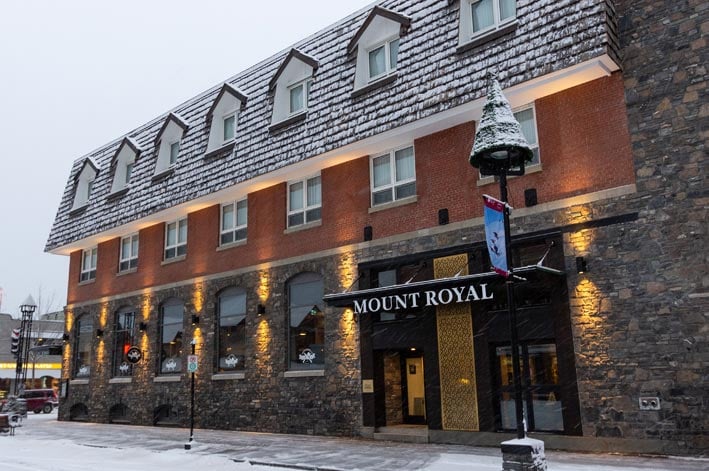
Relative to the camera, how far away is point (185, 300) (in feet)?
71.4

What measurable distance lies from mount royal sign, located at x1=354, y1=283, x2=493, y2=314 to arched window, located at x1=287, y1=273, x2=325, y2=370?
104 inches

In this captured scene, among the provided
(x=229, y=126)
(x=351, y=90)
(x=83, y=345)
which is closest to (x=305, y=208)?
(x=351, y=90)

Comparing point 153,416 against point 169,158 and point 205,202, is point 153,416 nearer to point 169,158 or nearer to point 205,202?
point 205,202

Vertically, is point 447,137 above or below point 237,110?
below

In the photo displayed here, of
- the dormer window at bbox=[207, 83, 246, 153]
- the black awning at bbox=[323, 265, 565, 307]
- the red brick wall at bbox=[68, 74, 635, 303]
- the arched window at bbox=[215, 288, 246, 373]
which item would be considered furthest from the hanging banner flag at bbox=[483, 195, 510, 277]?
the dormer window at bbox=[207, 83, 246, 153]

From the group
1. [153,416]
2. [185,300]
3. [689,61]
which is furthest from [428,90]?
[153,416]

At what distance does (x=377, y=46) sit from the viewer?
56.7ft

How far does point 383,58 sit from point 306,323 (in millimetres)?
8004

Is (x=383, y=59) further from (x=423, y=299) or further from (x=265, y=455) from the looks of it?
(x=265, y=455)

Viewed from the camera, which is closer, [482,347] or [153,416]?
[482,347]

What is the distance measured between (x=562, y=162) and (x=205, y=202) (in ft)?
41.4

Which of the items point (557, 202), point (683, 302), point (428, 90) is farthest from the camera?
point (428, 90)

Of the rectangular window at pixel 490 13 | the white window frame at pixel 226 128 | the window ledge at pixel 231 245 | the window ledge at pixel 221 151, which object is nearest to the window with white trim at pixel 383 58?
the rectangular window at pixel 490 13

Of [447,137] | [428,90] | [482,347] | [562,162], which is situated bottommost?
[482,347]
